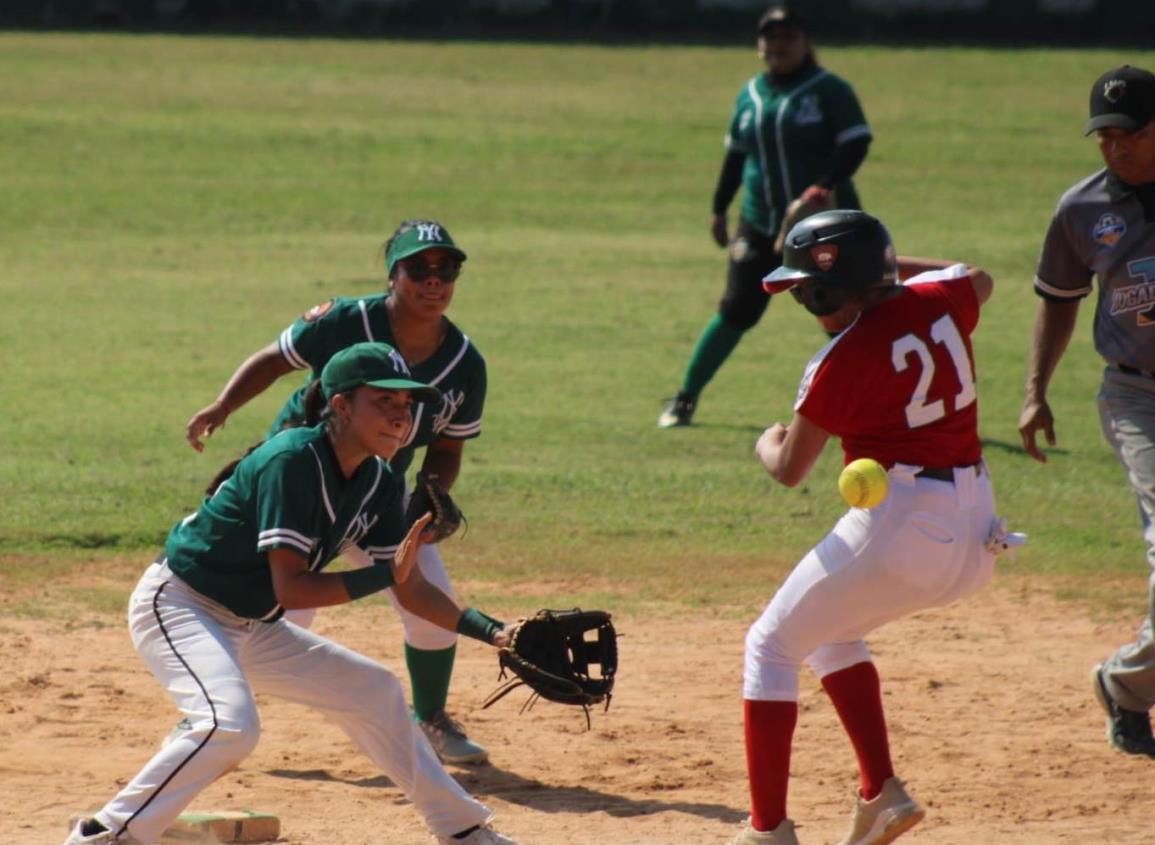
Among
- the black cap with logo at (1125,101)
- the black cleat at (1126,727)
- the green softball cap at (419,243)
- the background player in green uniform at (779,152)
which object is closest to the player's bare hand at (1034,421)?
the black cleat at (1126,727)

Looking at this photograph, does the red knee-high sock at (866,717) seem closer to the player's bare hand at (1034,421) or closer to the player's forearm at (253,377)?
the player's bare hand at (1034,421)

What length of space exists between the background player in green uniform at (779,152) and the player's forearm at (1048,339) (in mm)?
4381

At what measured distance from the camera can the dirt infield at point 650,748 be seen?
570 cm

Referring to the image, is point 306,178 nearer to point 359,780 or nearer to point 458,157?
point 458,157

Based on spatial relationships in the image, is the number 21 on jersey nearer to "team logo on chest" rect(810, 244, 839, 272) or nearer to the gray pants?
"team logo on chest" rect(810, 244, 839, 272)

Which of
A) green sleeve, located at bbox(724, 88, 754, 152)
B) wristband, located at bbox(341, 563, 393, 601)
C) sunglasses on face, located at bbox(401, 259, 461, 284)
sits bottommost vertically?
wristband, located at bbox(341, 563, 393, 601)

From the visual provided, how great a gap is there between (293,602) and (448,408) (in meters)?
1.42

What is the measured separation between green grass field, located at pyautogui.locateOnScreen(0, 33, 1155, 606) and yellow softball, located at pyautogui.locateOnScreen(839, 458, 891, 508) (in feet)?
11.0

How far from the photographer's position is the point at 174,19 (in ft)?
107

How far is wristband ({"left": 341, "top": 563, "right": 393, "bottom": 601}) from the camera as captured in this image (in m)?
4.87

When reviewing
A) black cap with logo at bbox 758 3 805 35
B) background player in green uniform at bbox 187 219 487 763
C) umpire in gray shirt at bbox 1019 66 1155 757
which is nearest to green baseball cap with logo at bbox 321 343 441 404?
background player in green uniform at bbox 187 219 487 763

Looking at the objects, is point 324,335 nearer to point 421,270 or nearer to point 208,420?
point 421,270

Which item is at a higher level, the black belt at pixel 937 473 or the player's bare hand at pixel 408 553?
the black belt at pixel 937 473

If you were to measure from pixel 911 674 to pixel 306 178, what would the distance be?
1546 cm
